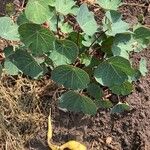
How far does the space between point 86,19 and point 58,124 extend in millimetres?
530

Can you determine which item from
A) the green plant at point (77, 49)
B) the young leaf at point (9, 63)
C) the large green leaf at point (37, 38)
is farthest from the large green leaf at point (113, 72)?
the young leaf at point (9, 63)

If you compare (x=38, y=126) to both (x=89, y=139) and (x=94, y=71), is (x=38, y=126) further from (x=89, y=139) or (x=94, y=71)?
(x=94, y=71)

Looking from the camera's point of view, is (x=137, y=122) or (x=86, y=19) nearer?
(x=86, y=19)

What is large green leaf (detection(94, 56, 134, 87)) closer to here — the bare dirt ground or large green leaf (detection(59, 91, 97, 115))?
large green leaf (detection(59, 91, 97, 115))

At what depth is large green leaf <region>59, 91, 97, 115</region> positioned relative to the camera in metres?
2.08

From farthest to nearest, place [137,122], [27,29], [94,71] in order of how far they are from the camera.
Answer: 1. [137,122]
2. [94,71]
3. [27,29]

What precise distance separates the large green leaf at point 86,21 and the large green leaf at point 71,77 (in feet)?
0.53

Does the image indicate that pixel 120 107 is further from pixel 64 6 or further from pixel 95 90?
pixel 64 6

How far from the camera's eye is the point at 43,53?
2039 millimetres

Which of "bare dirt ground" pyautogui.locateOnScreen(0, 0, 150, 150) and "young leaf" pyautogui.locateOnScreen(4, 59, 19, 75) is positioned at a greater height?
"young leaf" pyautogui.locateOnScreen(4, 59, 19, 75)

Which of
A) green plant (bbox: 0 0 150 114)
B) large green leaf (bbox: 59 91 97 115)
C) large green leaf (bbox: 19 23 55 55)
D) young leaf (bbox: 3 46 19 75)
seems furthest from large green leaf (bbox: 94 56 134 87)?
young leaf (bbox: 3 46 19 75)

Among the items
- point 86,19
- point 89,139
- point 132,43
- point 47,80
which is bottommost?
point 89,139

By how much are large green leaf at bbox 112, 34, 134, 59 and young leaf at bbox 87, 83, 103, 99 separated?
0.18 metres

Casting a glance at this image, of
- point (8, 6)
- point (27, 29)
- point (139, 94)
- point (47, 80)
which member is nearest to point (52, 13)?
point (27, 29)
